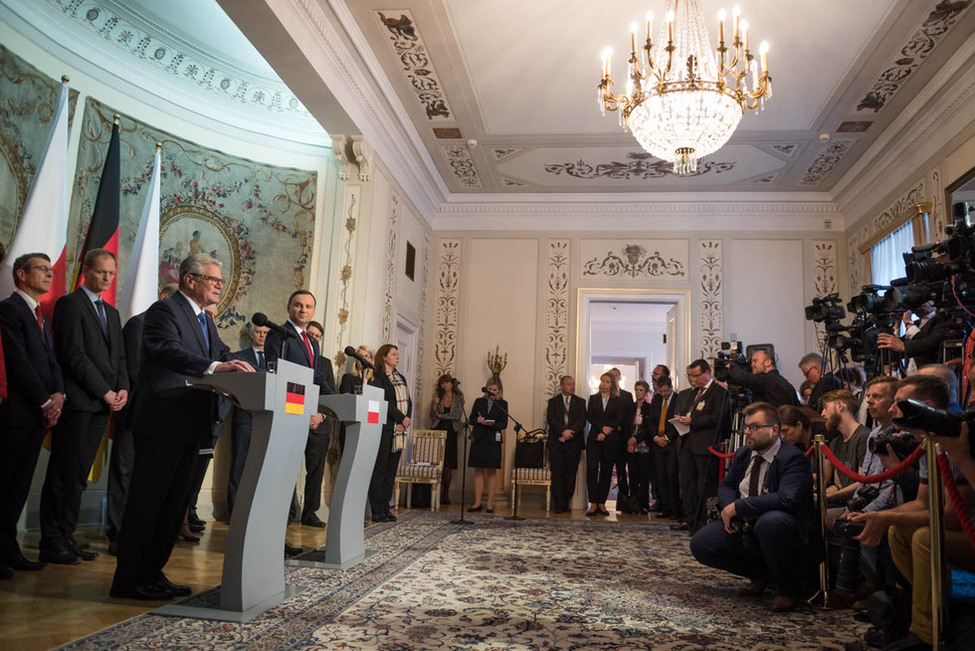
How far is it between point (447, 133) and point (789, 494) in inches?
198

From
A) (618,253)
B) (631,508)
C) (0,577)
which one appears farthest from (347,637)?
(618,253)

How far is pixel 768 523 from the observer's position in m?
3.01

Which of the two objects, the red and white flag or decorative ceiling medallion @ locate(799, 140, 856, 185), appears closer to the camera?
the red and white flag

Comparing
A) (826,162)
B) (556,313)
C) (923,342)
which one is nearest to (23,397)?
(923,342)

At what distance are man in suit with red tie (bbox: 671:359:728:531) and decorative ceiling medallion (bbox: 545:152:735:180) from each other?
2510 mm

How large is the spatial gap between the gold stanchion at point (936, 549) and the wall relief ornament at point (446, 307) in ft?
21.5

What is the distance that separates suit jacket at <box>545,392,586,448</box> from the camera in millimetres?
7402

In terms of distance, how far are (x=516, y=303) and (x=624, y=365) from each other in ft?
22.7

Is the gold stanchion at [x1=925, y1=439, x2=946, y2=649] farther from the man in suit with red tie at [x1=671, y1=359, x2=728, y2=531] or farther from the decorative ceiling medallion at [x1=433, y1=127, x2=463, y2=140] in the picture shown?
the decorative ceiling medallion at [x1=433, y1=127, x2=463, y2=140]

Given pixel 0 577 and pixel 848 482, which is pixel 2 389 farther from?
pixel 848 482

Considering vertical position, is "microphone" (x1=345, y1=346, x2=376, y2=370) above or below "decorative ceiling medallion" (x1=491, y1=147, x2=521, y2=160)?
below

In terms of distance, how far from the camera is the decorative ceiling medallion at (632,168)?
7371 mm

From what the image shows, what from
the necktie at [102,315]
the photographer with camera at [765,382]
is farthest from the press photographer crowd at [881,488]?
the necktie at [102,315]

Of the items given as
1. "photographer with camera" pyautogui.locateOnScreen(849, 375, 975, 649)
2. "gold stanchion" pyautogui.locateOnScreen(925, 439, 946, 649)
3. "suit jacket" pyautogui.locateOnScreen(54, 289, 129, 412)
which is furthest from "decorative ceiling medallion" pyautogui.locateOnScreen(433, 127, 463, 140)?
"gold stanchion" pyautogui.locateOnScreen(925, 439, 946, 649)
